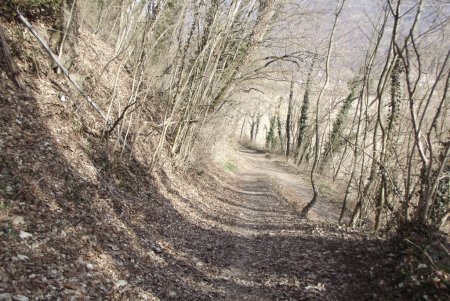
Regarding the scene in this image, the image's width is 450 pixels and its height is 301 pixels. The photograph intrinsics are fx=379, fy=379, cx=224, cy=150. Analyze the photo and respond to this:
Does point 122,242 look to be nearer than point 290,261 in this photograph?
Yes

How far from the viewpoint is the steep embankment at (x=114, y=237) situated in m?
4.68

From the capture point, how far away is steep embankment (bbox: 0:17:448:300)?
15.4 feet

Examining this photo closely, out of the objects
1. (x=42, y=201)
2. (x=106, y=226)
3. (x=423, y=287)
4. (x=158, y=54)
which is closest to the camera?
(x=423, y=287)

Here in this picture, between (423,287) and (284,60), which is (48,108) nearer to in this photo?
(423,287)

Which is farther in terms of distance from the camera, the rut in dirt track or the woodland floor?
the rut in dirt track

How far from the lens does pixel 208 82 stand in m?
12.7

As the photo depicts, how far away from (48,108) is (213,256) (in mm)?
4459

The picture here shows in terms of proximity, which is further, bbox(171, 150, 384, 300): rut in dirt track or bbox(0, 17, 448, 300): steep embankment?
bbox(171, 150, 384, 300): rut in dirt track

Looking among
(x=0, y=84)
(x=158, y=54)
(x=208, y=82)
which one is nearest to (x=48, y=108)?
(x=0, y=84)

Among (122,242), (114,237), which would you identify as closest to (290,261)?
(122,242)

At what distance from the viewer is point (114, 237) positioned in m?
6.14

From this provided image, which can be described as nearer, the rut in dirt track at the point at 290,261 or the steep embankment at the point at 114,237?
the steep embankment at the point at 114,237

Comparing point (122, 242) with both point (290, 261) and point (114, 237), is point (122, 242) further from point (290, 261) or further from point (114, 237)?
point (290, 261)

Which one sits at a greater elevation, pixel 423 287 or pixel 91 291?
pixel 423 287
